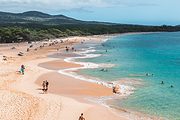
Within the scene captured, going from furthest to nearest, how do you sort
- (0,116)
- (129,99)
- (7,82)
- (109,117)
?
(7,82) < (129,99) < (109,117) < (0,116)

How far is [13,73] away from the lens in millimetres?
49000

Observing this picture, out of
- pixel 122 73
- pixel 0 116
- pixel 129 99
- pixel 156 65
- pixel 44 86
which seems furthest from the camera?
pixel 156 65

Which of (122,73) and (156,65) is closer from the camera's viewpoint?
(122,73)

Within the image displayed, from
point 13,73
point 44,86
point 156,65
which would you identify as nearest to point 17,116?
point 44,86

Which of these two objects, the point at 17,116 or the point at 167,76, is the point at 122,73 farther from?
the point at 17,116

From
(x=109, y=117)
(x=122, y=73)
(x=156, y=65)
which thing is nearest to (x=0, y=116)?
(x=109, y=117)

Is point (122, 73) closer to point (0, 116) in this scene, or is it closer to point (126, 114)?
point (126, 114)

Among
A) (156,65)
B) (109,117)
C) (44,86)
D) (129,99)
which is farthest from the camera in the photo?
(156,65)

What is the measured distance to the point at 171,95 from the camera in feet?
126

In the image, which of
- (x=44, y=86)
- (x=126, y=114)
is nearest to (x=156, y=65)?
(x=44, y=86)

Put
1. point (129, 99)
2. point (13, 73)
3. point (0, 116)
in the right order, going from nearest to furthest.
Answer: point (0, 116)
point (129, 99)
point (13, 73)

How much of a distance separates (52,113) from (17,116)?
3.20m

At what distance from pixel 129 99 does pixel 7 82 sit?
14.8 m

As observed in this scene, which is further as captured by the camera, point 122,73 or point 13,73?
point 122,73
